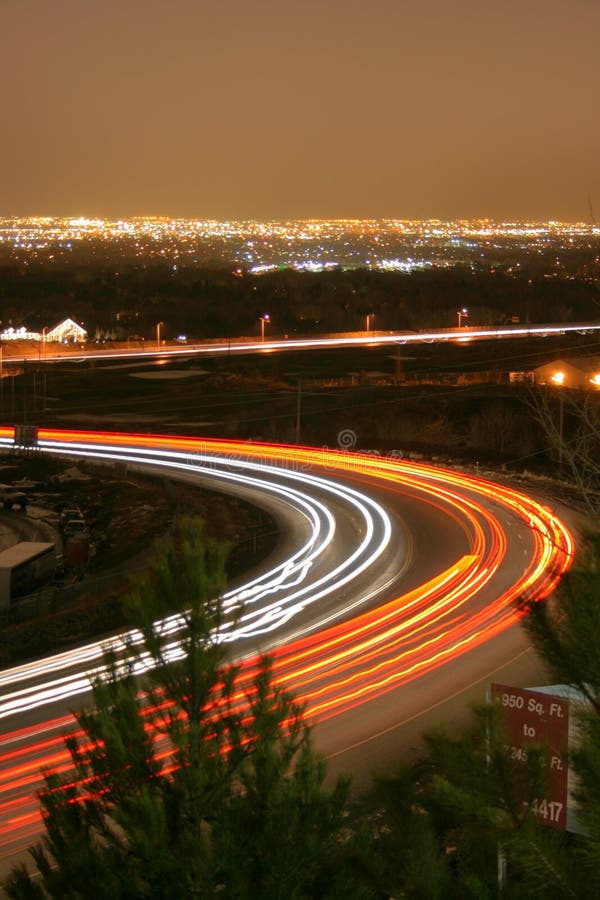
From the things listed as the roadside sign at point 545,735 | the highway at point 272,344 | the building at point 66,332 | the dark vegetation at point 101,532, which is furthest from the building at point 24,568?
the building at point 66,332

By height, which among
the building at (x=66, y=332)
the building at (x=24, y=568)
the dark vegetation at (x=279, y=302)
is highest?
the dark vegetation at (x=279, y=302)

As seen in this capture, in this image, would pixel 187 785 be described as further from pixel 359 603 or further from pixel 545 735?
pixel 359 603

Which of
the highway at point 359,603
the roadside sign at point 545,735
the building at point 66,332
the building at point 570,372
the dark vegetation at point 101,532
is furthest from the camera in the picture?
the building at point 66,332

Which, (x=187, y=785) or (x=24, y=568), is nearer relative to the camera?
(x=187, y=785)

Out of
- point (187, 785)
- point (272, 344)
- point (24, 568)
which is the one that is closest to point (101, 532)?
point (24, 568)

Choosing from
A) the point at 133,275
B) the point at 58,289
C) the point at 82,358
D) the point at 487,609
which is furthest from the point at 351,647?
the point at 133,275

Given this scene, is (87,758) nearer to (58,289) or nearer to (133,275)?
(58,289)

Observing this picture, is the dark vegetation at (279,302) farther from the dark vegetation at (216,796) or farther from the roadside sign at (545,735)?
the dark vegetation at (216,796)
